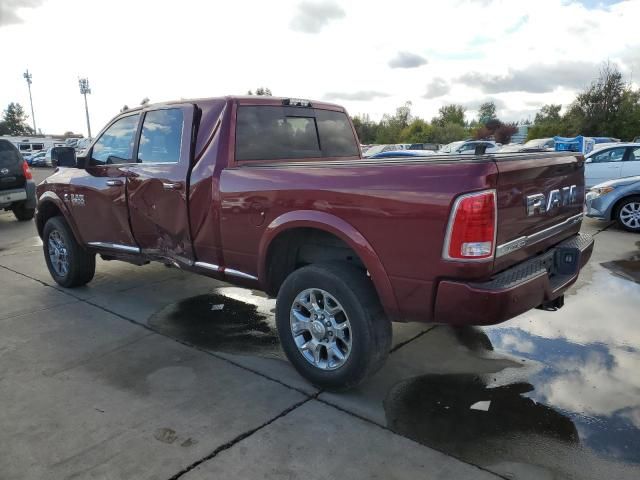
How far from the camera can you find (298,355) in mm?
3355

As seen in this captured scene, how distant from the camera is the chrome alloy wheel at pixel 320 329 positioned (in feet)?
10.3

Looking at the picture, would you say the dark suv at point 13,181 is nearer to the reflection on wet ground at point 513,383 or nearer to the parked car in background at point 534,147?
the reflection on wet ground at point 513,383

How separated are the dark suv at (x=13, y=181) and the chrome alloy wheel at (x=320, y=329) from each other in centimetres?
937

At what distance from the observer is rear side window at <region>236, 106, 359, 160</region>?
3873 mm

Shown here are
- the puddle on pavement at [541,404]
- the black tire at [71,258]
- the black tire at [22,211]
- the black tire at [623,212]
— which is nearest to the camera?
the puddle on pavement at [541,404]

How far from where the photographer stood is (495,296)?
252 centimetres

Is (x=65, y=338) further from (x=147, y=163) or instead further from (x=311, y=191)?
(x=311, y=191)

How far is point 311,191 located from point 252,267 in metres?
0.87

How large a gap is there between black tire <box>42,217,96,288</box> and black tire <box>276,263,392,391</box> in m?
3.26

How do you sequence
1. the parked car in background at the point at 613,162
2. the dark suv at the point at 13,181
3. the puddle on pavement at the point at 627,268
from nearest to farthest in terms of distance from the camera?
the puddle on pavement at the point at 627,268 < the dark suv at the point at 13,181 < the parked car in background at the point at 613,162

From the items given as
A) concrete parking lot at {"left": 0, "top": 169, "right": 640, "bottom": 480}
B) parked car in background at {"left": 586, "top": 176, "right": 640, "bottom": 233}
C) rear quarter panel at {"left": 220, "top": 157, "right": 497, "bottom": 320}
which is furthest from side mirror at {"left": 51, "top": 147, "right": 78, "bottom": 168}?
parked car in background at {"left": 586, "top": 176, "right": 640, "bottom": 233}

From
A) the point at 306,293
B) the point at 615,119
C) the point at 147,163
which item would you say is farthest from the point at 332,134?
the point at 615,119

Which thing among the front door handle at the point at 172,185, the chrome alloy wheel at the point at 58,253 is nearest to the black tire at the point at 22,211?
the chrome alloy wheel at the point at 58,253

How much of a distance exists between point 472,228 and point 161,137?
2908 millimetres
